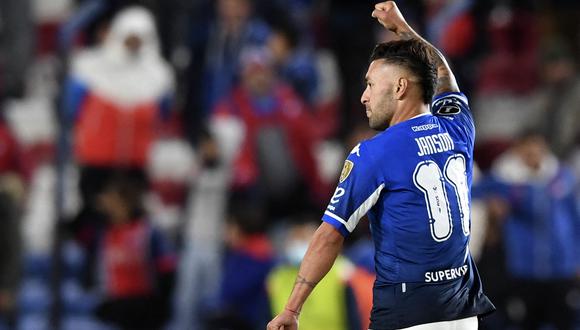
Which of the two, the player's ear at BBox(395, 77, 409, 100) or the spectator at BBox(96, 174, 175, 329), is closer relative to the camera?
the player's ear at BBox(395, 77, 409, 100)

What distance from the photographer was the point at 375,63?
17.8ft

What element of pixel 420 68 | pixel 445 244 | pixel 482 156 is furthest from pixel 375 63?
pixel 482 156

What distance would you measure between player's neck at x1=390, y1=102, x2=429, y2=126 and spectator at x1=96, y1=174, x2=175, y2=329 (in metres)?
5.54

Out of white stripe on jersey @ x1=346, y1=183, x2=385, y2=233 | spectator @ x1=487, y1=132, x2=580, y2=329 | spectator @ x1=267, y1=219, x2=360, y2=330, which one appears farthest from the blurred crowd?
white stripe on jersey @ x1=346, y1=183, x2=385, y2=233

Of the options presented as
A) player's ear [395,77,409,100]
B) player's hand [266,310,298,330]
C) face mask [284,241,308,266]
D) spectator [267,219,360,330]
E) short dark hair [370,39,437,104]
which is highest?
short dark hair [370,39,437,104]

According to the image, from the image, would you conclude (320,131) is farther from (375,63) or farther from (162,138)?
(375,63)

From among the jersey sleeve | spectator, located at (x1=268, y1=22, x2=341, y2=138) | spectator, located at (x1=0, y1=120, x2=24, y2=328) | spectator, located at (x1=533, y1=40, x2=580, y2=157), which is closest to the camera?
the jersey sleeve

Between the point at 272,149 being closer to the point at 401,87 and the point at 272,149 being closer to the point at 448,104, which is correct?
the point at 448,104

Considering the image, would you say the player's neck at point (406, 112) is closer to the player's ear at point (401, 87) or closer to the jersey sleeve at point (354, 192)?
the player's ear at point (401, 87)

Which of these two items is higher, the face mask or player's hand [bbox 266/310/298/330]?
player's hand [bbox 266/310/298/330]

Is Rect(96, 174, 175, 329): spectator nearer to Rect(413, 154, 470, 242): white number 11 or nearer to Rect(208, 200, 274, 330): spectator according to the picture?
Rect(208, 200, 274, 330): spectator

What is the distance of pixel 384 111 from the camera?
539 centimetres

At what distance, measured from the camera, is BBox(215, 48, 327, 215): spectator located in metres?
10.8

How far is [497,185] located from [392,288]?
220 inches
